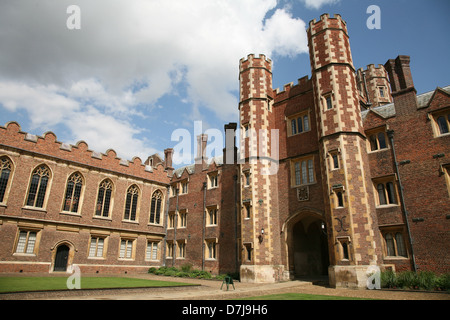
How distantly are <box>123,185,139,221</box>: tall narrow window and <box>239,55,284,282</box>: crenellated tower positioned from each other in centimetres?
1075

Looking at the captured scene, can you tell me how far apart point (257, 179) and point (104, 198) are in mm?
12749

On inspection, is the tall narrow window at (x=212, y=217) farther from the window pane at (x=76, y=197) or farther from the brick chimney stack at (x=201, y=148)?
the window pane at (x=76, y=197)

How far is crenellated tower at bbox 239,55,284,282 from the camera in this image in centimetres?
1800

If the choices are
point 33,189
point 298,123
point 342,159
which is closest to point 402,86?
point 342,159

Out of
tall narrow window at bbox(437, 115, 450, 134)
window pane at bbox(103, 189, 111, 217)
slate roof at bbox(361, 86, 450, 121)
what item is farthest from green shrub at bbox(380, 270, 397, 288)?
window pane at bbox(103, 189, 111, 217)

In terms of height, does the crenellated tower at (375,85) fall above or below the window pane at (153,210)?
above

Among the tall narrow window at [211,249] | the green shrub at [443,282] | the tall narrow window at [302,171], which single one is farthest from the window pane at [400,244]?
the tall narrow window at [211,249]

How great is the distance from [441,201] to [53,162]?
24156mm

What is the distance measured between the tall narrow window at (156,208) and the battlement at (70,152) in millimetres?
1507

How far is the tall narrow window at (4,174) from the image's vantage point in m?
19.0

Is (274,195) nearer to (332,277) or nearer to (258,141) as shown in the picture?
(258,141)

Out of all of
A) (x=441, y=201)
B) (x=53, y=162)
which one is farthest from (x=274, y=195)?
(x=53, y=162)

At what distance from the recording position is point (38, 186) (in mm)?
20562
